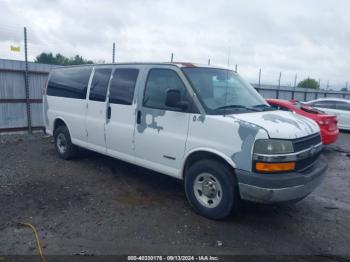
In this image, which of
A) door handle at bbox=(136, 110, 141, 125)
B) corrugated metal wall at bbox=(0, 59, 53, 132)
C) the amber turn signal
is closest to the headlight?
the amber turn signal

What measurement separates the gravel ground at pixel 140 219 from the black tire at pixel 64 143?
593mm

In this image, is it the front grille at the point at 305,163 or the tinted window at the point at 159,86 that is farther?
the tinted window at the point at 159,86

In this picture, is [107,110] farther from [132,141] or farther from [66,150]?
[66,150]

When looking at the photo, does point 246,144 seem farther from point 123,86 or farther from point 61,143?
point 61,143

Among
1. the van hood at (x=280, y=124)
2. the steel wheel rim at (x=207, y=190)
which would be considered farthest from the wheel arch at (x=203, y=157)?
the van hood at (x=280, y=124)

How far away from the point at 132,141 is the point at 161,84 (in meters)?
1.09

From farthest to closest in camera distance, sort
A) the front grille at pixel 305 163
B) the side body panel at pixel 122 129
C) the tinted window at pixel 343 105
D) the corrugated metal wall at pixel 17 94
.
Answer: the tinted window at pixel 343 105, the corrugated metal wall at pixel 17 94, the side body panel at pixel 122 129, the front grille at pixel 305 163

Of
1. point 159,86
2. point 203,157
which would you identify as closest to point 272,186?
point 203,157

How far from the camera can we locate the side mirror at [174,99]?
167 inches

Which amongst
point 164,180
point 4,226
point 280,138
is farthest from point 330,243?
point 4,226

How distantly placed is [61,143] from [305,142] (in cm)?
540

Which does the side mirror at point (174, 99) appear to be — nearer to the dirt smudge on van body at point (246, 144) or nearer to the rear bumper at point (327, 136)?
the dirt smudge on van body at point (246, 144)

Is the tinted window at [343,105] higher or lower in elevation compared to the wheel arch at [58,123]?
higher

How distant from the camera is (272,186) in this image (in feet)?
12.1
